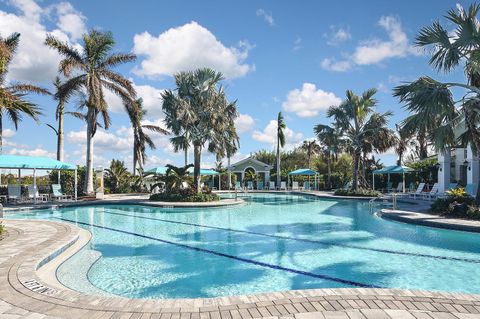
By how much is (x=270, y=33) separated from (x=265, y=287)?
11.2 metres

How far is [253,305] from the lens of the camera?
3941 mm

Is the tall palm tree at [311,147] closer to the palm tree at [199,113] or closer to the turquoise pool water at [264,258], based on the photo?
the palm tree at [199,113]

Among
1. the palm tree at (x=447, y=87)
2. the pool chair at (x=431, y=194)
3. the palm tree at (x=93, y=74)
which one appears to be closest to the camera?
the palm tree at (x=447, y=87)

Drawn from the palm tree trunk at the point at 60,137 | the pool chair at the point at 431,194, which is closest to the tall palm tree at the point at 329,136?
the pool chair at the point at 431,194

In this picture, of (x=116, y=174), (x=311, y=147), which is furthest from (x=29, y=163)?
(x=311, y=147)

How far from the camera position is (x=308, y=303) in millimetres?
3969

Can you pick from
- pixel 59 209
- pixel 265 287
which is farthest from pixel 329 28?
pixel 59 209

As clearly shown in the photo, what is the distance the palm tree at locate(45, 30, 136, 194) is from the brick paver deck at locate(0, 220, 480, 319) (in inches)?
698

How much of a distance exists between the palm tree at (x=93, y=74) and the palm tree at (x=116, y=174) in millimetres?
6139

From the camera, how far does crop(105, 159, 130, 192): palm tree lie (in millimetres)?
28359

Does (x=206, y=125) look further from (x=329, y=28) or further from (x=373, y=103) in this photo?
(x=373, y=103)

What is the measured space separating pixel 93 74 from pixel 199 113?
7070 mm

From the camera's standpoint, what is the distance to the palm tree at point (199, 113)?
65.3 ft

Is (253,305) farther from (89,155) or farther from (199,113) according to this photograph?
(89,155)
